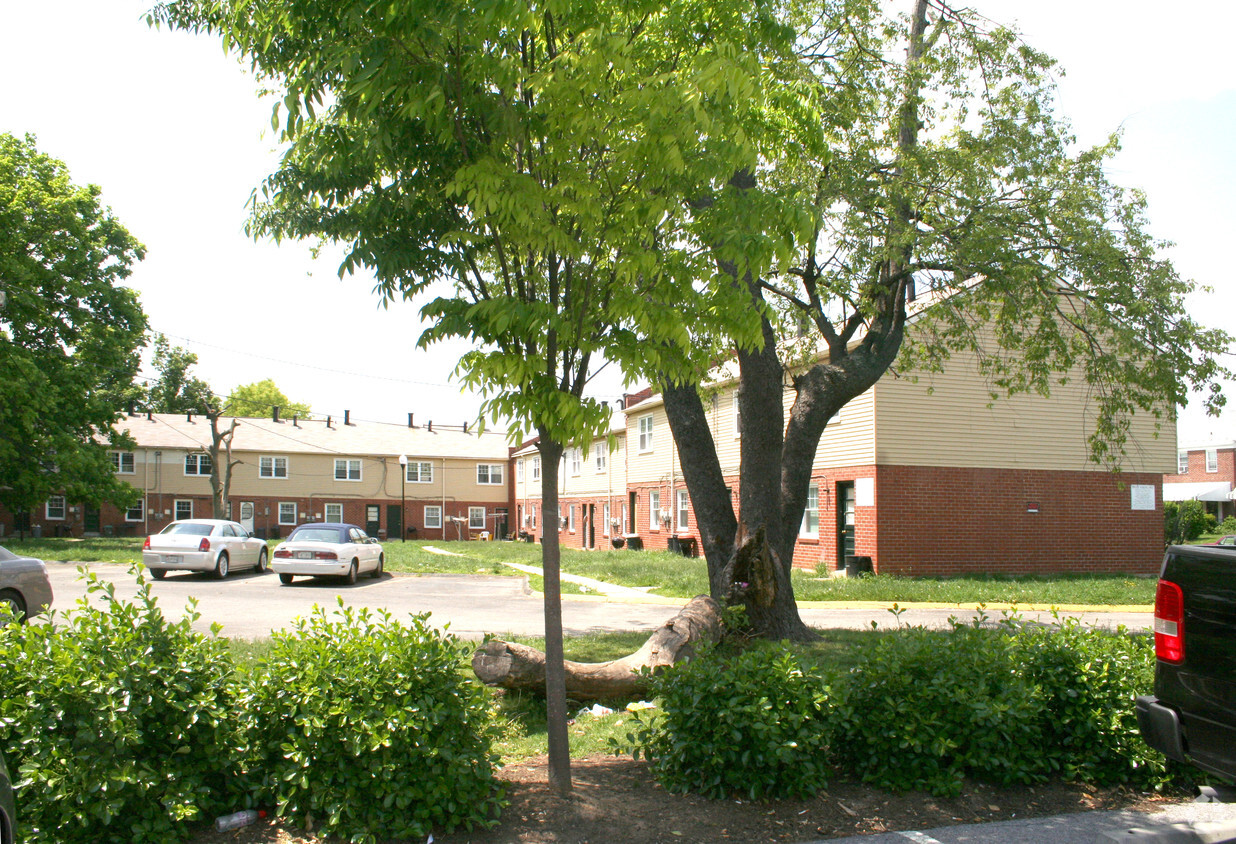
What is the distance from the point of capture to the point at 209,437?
50219 mm

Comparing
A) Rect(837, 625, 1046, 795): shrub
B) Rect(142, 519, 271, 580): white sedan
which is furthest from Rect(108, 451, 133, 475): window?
Rect(837, 625, 1046, 795): shrub

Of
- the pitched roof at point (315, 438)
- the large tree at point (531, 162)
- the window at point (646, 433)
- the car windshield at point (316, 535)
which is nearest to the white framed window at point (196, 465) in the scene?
the pitched roof at point (315, 438)

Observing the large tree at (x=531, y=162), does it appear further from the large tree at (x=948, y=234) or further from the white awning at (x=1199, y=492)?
the white awning at (x=1199, y=492)

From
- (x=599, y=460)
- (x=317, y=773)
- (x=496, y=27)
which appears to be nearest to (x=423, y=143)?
(x=496, y=27)

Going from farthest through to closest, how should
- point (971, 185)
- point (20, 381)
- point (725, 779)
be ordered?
point (20, 381), point (971, 185), point (725, 779)

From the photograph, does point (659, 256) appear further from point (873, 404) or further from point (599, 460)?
point (599, 460)

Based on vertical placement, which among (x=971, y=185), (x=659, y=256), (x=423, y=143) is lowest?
(x=659, y=256)

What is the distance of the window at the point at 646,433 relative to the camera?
33000mm

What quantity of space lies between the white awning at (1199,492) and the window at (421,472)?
137 feet

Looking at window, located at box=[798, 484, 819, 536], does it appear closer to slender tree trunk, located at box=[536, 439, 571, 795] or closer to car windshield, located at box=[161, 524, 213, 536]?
car windshield, located at box=[161, 524, 213, 536]

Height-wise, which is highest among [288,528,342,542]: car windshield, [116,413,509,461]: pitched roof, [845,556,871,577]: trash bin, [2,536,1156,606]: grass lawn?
[116,413,509,461]: pitched roof

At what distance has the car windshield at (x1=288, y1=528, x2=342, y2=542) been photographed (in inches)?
803

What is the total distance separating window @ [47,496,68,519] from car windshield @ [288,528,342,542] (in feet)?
110

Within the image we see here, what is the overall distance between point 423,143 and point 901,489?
17901mm
